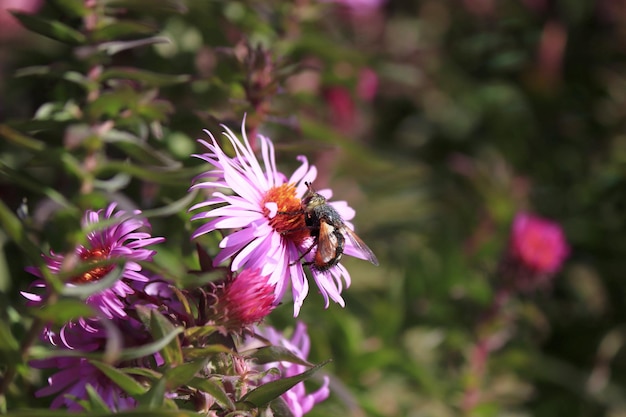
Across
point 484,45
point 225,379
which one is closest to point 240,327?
point 225,379

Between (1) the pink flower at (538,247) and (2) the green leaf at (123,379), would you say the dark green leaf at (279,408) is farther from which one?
(1) the pink flower at (538,247)

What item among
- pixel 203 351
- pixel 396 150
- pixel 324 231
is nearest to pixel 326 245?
pixel 324 231

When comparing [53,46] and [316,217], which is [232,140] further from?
[53,46]

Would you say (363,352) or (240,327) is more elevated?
(363,352)

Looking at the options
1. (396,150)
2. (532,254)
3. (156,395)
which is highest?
(396,150)

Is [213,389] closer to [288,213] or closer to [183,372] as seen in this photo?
[183,372]

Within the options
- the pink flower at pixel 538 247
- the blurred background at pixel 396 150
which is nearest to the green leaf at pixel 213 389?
the blurred background at pixel 396 150
